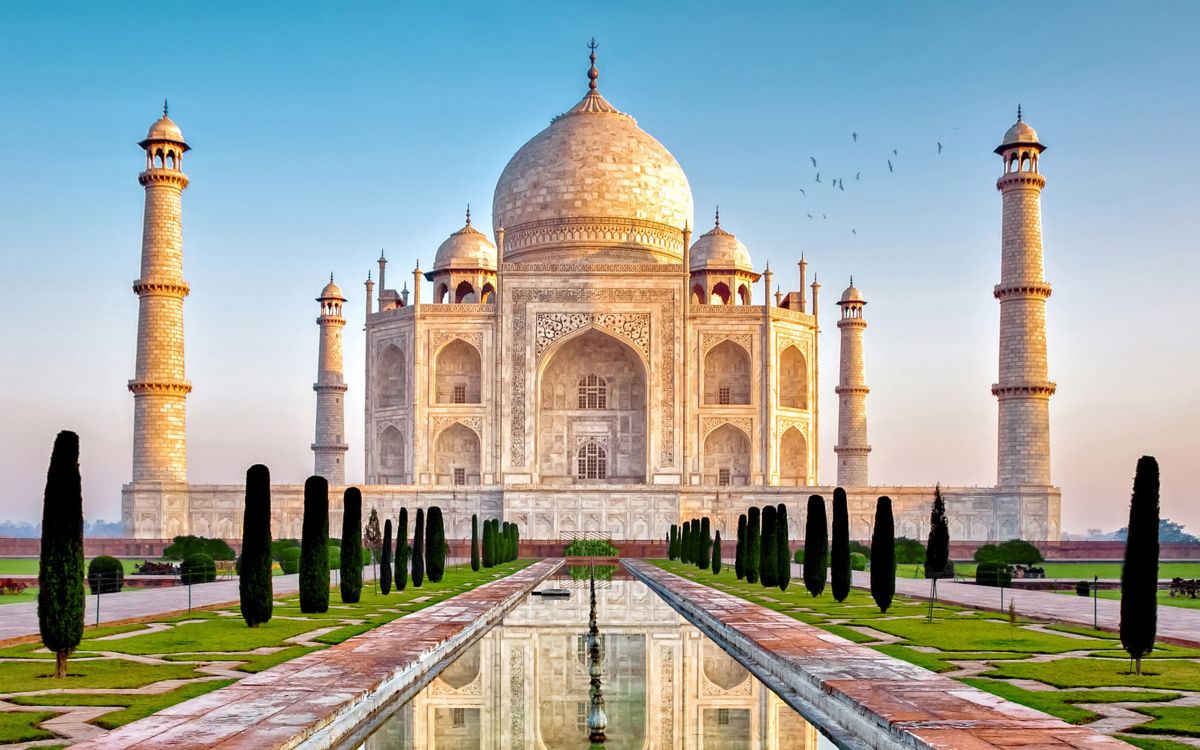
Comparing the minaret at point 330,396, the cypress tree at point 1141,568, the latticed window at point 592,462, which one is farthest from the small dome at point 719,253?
the cypress tree at point 1141,568

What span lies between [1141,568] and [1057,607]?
18.4 ft

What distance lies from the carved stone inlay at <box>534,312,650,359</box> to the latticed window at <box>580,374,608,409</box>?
2256 mm

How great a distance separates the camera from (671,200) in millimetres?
39375

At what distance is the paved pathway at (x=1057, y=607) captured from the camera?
35.5 ft

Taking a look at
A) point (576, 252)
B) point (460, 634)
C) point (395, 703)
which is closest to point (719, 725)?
point (395, 703)

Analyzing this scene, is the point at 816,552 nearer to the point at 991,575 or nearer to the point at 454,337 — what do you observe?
the point at 991,575

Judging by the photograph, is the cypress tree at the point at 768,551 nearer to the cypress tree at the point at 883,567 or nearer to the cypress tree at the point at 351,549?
the cypress tree at the point at 883,567

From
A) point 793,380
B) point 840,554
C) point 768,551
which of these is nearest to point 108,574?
point 768,551

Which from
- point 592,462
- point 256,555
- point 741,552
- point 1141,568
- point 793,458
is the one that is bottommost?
point 741,552

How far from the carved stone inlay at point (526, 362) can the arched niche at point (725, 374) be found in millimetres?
1727

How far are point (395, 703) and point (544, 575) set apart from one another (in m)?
12.7

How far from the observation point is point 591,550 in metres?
27.4

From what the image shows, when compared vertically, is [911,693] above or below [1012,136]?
below

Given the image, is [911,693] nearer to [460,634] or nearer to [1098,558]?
[460,634]
